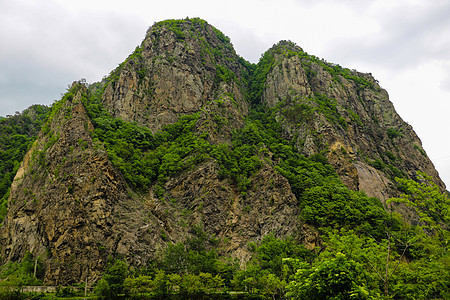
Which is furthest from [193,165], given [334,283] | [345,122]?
[334,283]

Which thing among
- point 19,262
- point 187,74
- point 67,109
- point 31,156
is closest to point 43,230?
point 19,262

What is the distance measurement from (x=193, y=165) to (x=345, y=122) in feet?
192

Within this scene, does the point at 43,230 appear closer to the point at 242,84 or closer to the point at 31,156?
the point at 31,156

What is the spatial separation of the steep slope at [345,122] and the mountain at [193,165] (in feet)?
1.73

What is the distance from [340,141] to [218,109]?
130 feet

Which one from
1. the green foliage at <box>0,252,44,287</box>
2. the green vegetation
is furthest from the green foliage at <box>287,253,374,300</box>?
the green vegetation

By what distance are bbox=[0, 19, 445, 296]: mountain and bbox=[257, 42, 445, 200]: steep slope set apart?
0.53m

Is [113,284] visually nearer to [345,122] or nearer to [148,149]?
[148,149]

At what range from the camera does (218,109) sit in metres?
92.9

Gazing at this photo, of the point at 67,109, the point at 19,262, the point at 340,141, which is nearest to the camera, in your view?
the point at 19,262

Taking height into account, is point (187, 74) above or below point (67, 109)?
above

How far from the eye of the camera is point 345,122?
9994 cm

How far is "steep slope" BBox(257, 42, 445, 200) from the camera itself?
85812mm

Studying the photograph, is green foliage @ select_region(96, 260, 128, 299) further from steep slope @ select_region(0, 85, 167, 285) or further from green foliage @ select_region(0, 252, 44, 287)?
green foliage @ select_region(0, 252, 44, 287)
